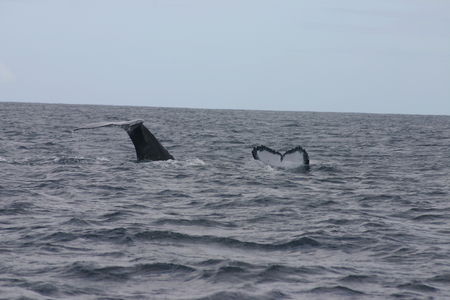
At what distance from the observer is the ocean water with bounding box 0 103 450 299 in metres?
7.25

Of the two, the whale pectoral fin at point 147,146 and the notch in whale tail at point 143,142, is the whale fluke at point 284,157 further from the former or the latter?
the notch in whale tail at point 143,142

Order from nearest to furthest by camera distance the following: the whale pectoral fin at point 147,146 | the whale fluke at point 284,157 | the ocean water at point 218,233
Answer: the ocean water at point 218,233 → the whale fluke at point 284,157 → the whale pectoral fin at point 147,146

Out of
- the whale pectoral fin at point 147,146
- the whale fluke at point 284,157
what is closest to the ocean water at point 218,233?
the whale fluke at point 284,157

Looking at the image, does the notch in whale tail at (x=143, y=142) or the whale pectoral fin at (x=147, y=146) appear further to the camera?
the whale pectoral fin at (x=147, y=146)

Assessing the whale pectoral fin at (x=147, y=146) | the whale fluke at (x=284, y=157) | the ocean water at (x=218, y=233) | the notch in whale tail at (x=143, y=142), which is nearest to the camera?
the ocean water at (x=218, y=233)

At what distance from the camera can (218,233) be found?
32.7 feet

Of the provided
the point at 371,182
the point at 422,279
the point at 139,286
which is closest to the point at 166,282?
the point at 139,286

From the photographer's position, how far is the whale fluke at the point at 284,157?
1702 centimetres

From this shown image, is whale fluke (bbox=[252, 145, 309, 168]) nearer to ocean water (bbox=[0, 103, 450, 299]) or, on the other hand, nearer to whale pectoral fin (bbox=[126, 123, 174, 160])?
ocean water (bbox=[0, 103, 450, 299])

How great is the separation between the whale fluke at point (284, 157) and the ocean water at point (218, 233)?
24 cm

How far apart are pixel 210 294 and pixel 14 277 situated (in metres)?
2.04

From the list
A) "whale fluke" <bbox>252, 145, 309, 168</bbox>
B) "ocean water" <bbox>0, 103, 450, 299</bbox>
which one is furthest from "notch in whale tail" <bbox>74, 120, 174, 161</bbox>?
"whale fluke" <bbox>252, 145, 309, 168</bbox>

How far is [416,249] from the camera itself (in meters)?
9.12

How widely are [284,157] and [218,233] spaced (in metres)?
8.61
